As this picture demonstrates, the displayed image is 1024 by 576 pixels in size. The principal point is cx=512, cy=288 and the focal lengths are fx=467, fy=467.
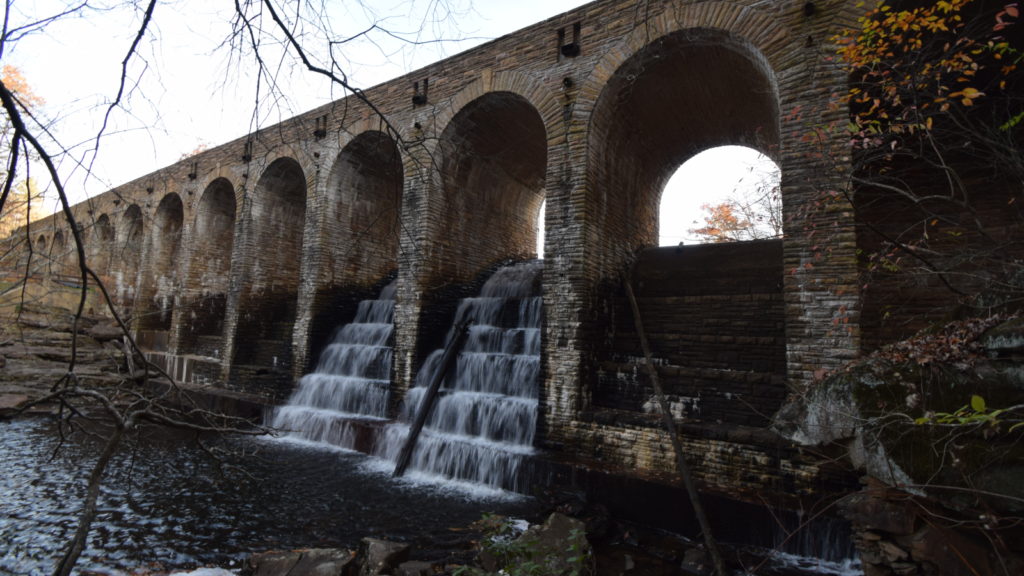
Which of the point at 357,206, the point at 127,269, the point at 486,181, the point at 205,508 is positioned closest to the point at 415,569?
the point at 205,508

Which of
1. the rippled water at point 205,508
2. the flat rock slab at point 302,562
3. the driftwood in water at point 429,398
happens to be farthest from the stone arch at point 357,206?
the flat rock slab at point 302,562

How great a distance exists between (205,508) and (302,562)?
2038 millimetres

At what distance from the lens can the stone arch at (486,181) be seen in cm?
854

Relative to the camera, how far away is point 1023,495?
7.36 ft

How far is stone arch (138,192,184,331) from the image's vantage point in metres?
15.3

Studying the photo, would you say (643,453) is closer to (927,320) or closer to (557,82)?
(927,320)

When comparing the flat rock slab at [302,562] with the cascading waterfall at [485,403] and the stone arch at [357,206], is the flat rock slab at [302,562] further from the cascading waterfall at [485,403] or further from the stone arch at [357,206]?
the stone arch at [357,206]

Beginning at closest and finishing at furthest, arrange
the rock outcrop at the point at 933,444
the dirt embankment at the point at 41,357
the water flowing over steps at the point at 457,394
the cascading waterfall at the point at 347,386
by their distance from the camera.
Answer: the rock outcrop at the point at 933,444, the water flowing over steps at the point at 457,394, the cascading waterfall at the point at 347,386, the dirt embankment at the point at 41,357

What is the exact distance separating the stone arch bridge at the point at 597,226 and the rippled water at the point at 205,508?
188cm

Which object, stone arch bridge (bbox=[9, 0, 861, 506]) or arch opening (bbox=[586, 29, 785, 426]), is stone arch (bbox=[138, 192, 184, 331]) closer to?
stone arch bridge (bbox=[9, 0, 861, 506])

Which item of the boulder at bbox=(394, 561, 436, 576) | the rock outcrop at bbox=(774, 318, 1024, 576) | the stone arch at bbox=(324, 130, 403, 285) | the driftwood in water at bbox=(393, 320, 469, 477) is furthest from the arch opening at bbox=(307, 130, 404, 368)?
the rock outcrop at bbox=(774, 318, 1024, 576)

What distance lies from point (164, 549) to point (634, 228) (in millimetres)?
7529

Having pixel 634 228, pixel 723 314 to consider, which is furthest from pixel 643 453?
pixel 634 228

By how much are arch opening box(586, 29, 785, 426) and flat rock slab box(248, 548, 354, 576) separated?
12.2 ft
